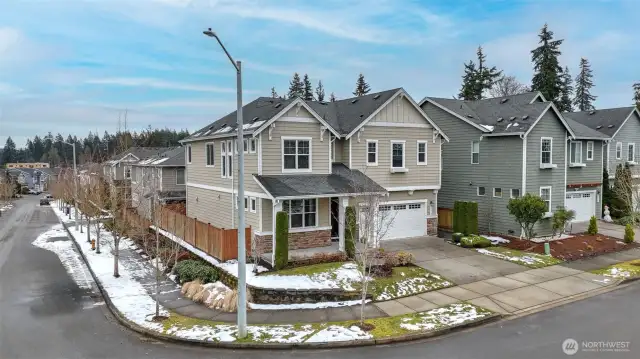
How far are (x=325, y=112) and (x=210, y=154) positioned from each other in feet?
23.0

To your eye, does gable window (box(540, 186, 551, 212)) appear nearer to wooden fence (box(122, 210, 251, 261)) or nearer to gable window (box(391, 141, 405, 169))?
gable window (box(391, 141, 405, 169))

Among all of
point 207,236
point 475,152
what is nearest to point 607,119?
point 475,152

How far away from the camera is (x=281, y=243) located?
1728 cm

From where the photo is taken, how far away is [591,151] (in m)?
30.2

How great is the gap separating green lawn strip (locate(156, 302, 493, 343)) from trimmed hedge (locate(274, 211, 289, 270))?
4212 mm

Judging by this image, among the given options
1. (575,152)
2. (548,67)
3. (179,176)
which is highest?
(548,67)

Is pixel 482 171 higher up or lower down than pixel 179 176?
higher up

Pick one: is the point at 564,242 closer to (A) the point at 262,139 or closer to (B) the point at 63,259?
(A) the point at 262,139

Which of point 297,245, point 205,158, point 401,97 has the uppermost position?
point 401,97

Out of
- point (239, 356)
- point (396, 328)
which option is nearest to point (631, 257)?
point (396, 328)

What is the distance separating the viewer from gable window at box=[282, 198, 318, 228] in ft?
65.3

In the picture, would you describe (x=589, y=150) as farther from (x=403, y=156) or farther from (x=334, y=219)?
(x=334, y=219)

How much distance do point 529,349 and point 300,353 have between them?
5769mm

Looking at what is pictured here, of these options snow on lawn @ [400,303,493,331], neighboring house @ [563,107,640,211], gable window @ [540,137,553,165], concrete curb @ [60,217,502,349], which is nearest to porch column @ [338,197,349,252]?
snow on lawn @ [400,303,493,331]
